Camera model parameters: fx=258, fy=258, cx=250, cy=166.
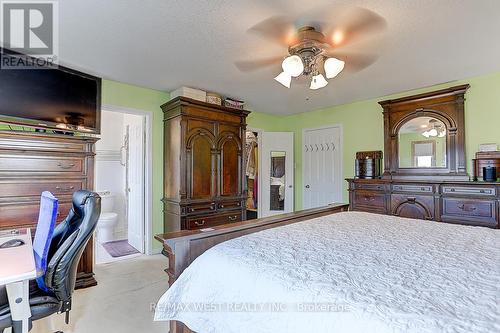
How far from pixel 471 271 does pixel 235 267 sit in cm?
99

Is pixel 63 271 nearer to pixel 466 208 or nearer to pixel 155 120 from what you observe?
pixel 155 120

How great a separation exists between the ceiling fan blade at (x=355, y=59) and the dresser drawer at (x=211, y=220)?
2.49m

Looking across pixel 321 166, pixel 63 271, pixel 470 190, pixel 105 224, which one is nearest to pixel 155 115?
pixel 105 224

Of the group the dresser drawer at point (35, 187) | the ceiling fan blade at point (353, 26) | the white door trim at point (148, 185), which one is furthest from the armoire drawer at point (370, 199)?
the dresser drawer at point (35, 187)

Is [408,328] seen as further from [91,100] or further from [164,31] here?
[91,100]

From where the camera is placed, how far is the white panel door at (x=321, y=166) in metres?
4.63

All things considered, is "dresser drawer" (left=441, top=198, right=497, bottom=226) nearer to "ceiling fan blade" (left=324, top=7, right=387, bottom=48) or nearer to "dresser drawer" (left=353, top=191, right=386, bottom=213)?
"dresser drawer" (left=353, top=191, right=386, bottom=213)

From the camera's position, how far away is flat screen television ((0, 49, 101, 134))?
2.32 m

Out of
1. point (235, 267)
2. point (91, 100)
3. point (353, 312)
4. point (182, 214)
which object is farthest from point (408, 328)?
point (91, 100)

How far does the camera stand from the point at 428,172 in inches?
141

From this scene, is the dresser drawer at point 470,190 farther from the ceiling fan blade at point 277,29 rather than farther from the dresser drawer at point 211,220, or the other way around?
the dresser drawer at point 211,220

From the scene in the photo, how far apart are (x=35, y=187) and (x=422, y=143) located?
465 cm

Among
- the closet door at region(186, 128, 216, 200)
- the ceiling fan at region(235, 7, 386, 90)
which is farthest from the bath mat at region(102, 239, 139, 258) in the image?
the ceiling fan at region(235, 7, 386, 90)

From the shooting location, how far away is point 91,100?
289cm
